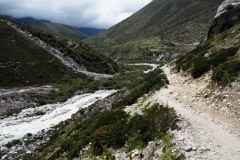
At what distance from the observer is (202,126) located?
33.5ft

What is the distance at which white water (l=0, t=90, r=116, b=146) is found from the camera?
25.8m

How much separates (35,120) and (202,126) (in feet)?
88.2

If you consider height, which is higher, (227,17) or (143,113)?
(227,17)

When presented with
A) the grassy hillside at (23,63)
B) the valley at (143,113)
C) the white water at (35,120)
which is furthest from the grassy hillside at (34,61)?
the white water at (35,120)

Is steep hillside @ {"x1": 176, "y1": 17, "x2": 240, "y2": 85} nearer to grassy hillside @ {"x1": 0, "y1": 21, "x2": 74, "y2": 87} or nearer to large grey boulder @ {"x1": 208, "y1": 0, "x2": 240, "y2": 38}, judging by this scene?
large grey boulder @ {"x1": 208, "y1": 0, "x2": 240, "y2": 38}

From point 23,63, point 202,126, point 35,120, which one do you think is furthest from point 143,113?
point 23,63

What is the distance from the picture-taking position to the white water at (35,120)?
2577 cm

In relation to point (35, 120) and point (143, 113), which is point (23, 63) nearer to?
point (35, 120)

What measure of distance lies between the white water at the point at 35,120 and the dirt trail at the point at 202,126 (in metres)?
18.5

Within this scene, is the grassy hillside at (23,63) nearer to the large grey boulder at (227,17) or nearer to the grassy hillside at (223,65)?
the grassy hillside at (223,65)

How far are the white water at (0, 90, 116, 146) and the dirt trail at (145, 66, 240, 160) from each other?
1850cm

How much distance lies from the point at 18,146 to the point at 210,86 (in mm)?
20108

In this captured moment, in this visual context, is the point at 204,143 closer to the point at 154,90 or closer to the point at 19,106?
the point at 154,90

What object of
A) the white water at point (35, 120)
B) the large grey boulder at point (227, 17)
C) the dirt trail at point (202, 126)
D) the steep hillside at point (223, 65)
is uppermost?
the large grey boulder at point (227, 17)
